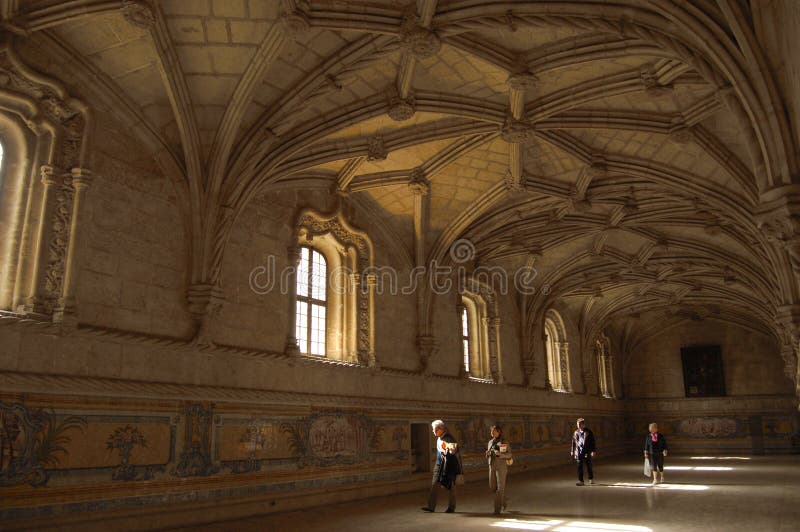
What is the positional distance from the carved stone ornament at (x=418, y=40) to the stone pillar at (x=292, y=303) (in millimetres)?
4889

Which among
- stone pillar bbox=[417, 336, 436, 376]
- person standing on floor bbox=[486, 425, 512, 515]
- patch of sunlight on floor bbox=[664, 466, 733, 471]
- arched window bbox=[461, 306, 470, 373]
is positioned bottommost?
patch of sunlight on floor bbox=[664, 466, 733, 471]

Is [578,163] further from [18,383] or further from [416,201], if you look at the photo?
[18,383]

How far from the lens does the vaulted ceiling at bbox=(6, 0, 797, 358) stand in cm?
823

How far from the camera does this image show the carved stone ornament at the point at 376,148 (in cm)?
1244

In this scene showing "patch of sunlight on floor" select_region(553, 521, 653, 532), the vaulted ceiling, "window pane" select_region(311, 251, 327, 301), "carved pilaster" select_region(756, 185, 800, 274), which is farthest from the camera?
"window pane" select_region(311, 251, 327, 301)

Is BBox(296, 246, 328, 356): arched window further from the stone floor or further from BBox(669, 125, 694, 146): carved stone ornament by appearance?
BBox(669, 125, 694, 146): carved stone ornament

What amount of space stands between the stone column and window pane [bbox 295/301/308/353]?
48 cm

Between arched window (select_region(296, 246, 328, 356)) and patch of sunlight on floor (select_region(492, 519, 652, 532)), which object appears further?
arched window (select_region(296, 246, 328, 356))

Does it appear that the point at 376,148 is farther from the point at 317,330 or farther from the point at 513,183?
the point at 317,330

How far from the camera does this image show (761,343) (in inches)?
1179

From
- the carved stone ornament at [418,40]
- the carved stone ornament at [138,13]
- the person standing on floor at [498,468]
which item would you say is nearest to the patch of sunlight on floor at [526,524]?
the person standing on floor at [498,468]

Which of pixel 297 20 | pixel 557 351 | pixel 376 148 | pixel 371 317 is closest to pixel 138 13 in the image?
pixel 297 20

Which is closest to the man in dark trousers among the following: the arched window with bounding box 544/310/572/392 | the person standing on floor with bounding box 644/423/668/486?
the person standing on floor with bounding box 644/423/668/486

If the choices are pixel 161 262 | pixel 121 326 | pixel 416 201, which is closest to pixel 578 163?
pixel 416 201
